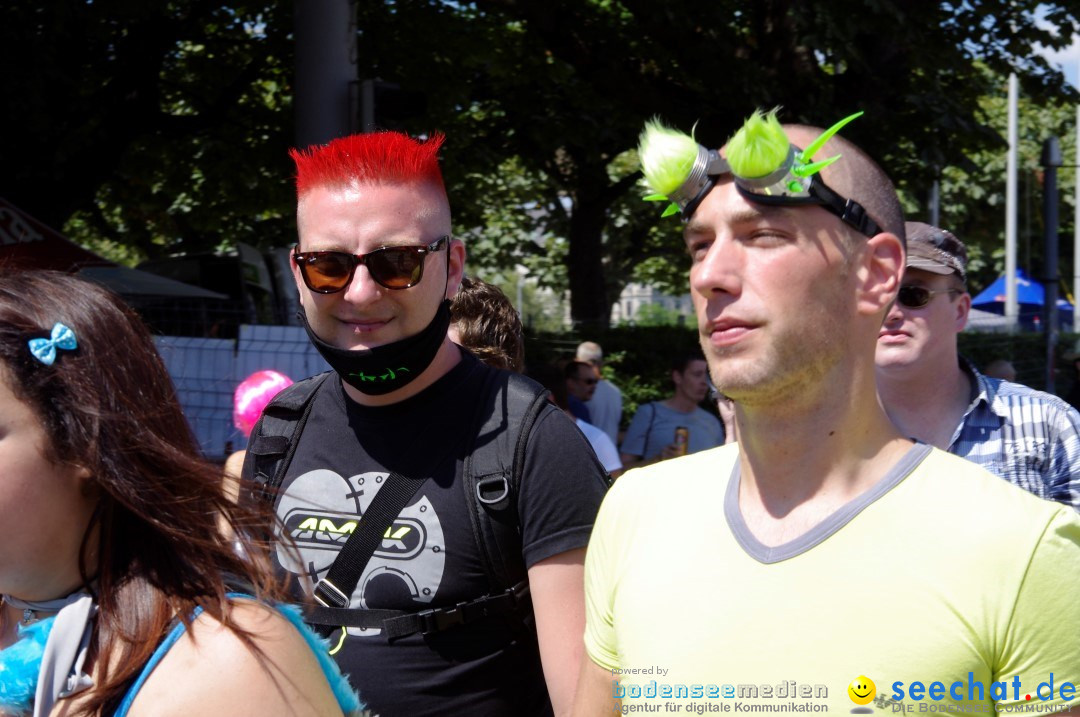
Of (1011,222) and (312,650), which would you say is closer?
(312,650)

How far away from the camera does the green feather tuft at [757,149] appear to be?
1814mm

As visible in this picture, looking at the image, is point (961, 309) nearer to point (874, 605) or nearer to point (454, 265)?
point (454, 265)

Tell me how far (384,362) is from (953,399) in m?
1.61

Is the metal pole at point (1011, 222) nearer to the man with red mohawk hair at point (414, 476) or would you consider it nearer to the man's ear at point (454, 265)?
the man's ear at point (454, 265)

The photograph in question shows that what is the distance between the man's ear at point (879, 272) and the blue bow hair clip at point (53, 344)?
1.22 metres

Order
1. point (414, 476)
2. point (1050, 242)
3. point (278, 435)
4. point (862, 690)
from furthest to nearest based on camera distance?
point (1050, 242) < point (278, 435) < point (414, 476) < point (862, 690)

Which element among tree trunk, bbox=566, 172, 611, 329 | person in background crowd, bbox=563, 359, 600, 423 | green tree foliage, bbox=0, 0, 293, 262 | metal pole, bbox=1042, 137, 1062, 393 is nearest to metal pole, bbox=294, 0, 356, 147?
person in background crowd, bbox=563, 359, 600, 423

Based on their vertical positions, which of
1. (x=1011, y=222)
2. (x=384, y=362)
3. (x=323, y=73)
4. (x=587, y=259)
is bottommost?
(x=384, y=362)

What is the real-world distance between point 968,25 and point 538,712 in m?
10.2

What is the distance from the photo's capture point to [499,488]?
7.64 feet

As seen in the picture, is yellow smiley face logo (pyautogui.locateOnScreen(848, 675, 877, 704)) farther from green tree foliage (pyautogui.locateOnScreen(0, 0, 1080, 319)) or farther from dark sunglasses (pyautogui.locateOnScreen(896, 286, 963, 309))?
green tree foliage (pyautogui.locateOnScreen(0, 0, 1080, 319))

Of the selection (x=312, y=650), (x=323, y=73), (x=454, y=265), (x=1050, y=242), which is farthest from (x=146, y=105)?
(x=312, y=650)

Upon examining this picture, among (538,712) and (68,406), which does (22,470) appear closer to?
(68,406)

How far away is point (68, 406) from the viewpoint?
5.38 ft
